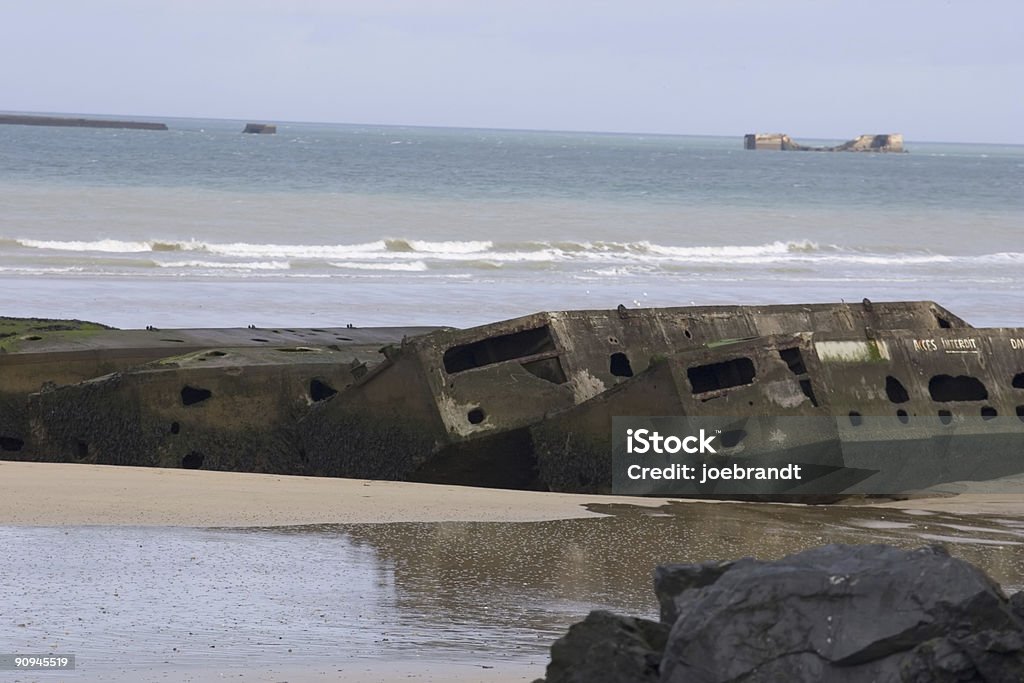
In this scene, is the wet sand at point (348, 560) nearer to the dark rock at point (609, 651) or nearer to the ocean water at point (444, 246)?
the dark rock at point (609, 651)

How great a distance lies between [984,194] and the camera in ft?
245

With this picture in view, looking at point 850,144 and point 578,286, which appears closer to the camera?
point 578,286

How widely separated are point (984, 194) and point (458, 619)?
73.0 meters

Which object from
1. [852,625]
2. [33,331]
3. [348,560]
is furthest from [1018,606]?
[33,331]

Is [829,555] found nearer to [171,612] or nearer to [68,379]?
[171,612]

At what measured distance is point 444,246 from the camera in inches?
1335

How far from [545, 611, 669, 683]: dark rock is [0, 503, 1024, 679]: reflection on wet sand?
1.11 metres

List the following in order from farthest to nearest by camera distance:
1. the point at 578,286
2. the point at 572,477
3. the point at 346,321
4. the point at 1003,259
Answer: the point at 1003,259, the point at 578,286, the point at 346,321, the point at 572,477

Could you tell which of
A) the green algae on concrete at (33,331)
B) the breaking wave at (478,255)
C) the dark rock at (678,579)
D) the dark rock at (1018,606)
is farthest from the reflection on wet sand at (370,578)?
the breaking wave at (478,255)

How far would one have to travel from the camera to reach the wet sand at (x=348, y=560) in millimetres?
5668

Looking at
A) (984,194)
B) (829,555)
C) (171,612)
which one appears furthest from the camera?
(984,194)

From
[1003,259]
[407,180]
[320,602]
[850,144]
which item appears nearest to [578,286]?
[1003,259]

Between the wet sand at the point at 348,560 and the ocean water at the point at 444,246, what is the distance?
30.7ft

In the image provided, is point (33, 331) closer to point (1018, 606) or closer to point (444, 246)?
point (1018, 606)
